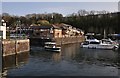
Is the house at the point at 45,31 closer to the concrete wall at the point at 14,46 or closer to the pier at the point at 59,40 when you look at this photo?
the pier at the point at 59,40

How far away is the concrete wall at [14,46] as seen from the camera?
1896cm

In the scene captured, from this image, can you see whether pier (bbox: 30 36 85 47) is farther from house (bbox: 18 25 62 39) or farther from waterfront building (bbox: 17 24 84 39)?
house (bbox: 18 25 62 39)

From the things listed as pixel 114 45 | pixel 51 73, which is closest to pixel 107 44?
pixel 114 45

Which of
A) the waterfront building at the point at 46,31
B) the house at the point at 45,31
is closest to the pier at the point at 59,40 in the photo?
the waterfront building at the point at 46,31

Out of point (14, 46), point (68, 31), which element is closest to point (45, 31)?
point (68, 31)

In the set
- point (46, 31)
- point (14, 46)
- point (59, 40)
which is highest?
point (46, 31)

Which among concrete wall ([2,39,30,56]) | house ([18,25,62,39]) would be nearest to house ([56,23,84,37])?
house ([18,25,62,39])

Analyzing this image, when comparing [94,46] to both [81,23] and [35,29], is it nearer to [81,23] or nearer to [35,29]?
[35,29]

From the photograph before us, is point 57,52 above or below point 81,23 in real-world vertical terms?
below

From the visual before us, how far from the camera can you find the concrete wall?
19.0m

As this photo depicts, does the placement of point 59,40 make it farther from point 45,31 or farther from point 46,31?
point 45,31

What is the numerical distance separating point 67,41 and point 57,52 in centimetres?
1643

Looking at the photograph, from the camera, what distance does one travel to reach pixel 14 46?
816 inches

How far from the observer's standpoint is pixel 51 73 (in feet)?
40.9
